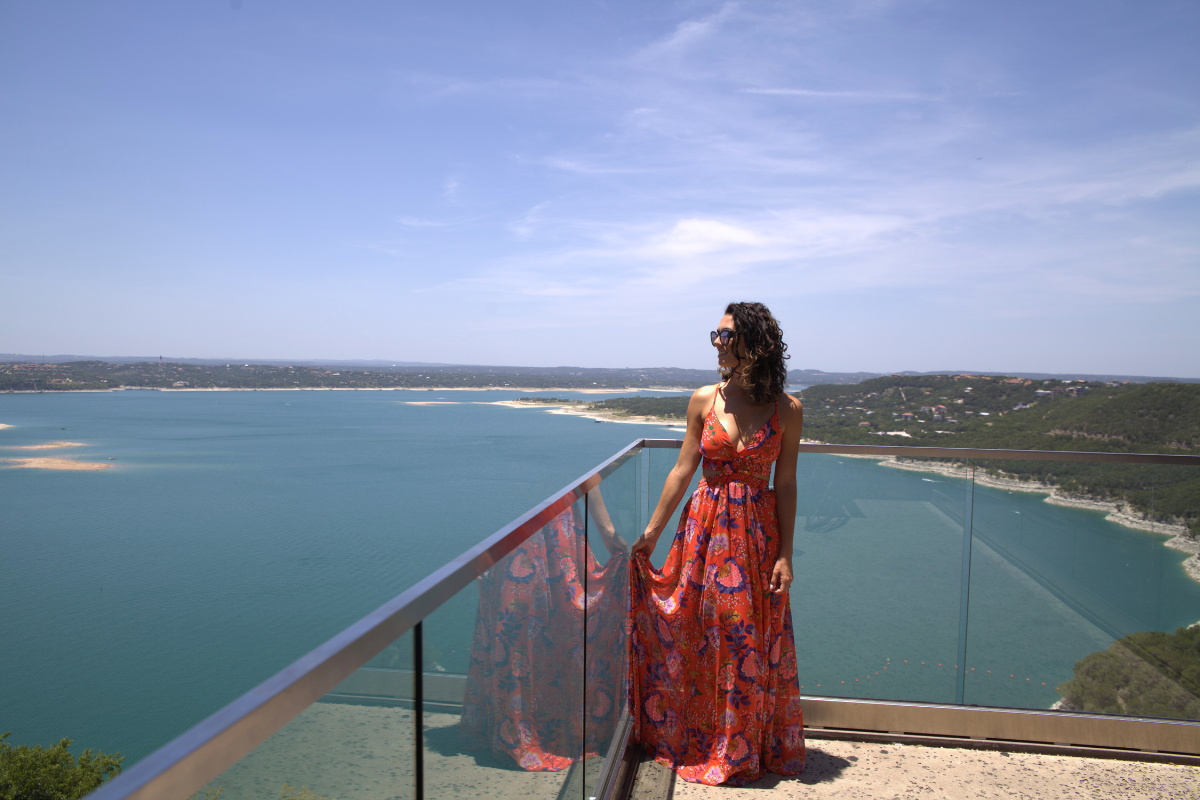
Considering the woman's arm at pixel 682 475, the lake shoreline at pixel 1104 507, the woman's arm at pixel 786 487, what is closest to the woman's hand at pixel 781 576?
the woman's arm at pixel 786 487

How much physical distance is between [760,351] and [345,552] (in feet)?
129

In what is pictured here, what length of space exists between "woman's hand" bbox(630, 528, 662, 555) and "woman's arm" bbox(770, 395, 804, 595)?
404mm

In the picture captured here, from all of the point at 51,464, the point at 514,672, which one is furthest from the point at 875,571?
the point at 51,464

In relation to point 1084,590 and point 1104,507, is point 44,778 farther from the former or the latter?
→ point 1104,507

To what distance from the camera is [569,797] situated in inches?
60.9

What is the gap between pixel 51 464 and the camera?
2309 inches

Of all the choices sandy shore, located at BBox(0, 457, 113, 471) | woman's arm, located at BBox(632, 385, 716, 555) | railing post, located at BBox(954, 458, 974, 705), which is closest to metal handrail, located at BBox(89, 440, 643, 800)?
woman's arm, located at BBox(632, 385, 716, 555)

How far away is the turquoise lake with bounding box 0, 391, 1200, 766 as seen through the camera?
2752mm

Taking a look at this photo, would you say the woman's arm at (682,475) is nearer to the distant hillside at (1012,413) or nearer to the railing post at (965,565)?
the railing post at (965,565)

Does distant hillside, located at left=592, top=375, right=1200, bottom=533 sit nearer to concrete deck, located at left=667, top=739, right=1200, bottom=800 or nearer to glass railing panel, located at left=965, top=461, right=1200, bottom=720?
glass railing panel, located at left=965, top=461, right=1200, bottom=720

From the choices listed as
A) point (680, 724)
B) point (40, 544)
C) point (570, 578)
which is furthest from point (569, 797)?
point (40, 544)

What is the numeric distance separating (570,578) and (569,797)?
483 mm

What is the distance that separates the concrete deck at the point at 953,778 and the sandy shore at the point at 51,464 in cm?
6874

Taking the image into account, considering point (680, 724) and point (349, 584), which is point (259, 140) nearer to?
point (349, 584)
